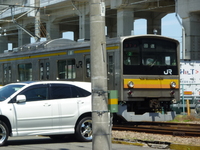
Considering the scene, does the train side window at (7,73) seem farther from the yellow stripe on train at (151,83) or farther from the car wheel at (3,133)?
the car wheel at (3,133)

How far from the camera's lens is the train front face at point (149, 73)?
1762 centimetres

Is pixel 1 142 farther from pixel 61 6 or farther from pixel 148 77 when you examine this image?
pixel 61 6

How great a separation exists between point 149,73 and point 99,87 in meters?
9.59

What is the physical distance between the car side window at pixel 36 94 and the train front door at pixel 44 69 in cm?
819

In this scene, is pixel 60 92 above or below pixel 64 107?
above

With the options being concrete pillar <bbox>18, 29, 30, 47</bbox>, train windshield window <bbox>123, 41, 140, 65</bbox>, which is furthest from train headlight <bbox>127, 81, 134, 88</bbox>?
concrete pillar <bbox>18, 29, 30, 47</bbox>

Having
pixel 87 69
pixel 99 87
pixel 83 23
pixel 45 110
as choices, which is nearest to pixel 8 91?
pixel 45 110

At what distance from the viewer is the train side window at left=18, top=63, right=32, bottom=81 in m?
22.7

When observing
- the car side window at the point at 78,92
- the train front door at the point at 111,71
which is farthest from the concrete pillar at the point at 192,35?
the car side window at the point at 78,92

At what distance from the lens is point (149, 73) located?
18016 mm

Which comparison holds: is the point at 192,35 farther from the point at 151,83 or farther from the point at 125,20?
the point at 151,83

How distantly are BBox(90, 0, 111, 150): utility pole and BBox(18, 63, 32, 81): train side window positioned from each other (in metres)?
14.2

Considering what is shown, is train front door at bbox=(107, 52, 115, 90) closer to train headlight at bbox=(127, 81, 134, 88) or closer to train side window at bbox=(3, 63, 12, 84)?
train headlight at bbox=(127, 81, 134, 88)

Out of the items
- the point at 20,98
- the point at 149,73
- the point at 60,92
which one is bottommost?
the point at 20,98
